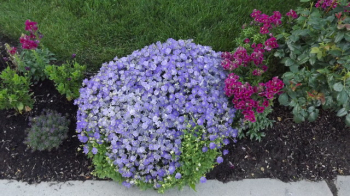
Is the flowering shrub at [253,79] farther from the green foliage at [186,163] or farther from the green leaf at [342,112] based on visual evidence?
the green leaf at [342,112]

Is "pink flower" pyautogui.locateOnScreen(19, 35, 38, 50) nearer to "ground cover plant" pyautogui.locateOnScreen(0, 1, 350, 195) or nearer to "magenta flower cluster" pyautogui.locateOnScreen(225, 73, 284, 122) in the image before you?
"ground cover plant" pyautogui.locateOnScreen(0, 1, 350, 195)

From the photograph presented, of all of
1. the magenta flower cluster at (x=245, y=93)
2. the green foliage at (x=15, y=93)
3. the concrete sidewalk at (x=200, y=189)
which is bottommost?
the concrete sidewalk at (x=200, y=189)

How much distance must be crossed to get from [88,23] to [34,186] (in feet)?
5.96

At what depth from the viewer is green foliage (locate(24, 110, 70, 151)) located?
7.83 ft

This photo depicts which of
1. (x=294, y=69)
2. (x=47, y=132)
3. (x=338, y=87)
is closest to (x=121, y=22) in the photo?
(x=47, y=132)

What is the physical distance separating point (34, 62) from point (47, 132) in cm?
74

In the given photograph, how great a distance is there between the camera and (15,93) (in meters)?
2.54

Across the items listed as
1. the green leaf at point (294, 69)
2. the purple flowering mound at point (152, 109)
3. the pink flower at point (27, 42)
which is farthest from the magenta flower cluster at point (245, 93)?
the pink flower at point (27, 42)

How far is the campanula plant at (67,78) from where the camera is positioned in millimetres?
2520

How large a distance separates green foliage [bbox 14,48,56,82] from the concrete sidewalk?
95cm

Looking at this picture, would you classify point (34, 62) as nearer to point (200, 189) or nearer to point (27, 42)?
point (27, 42)

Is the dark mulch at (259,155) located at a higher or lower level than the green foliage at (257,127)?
lower

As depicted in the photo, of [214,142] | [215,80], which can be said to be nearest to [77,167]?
[214,142]

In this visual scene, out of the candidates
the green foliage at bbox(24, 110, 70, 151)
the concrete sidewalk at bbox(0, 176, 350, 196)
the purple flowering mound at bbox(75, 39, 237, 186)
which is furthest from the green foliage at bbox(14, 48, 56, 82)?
the concrete sidewalk at bbox(0, 176, 350, 196)
